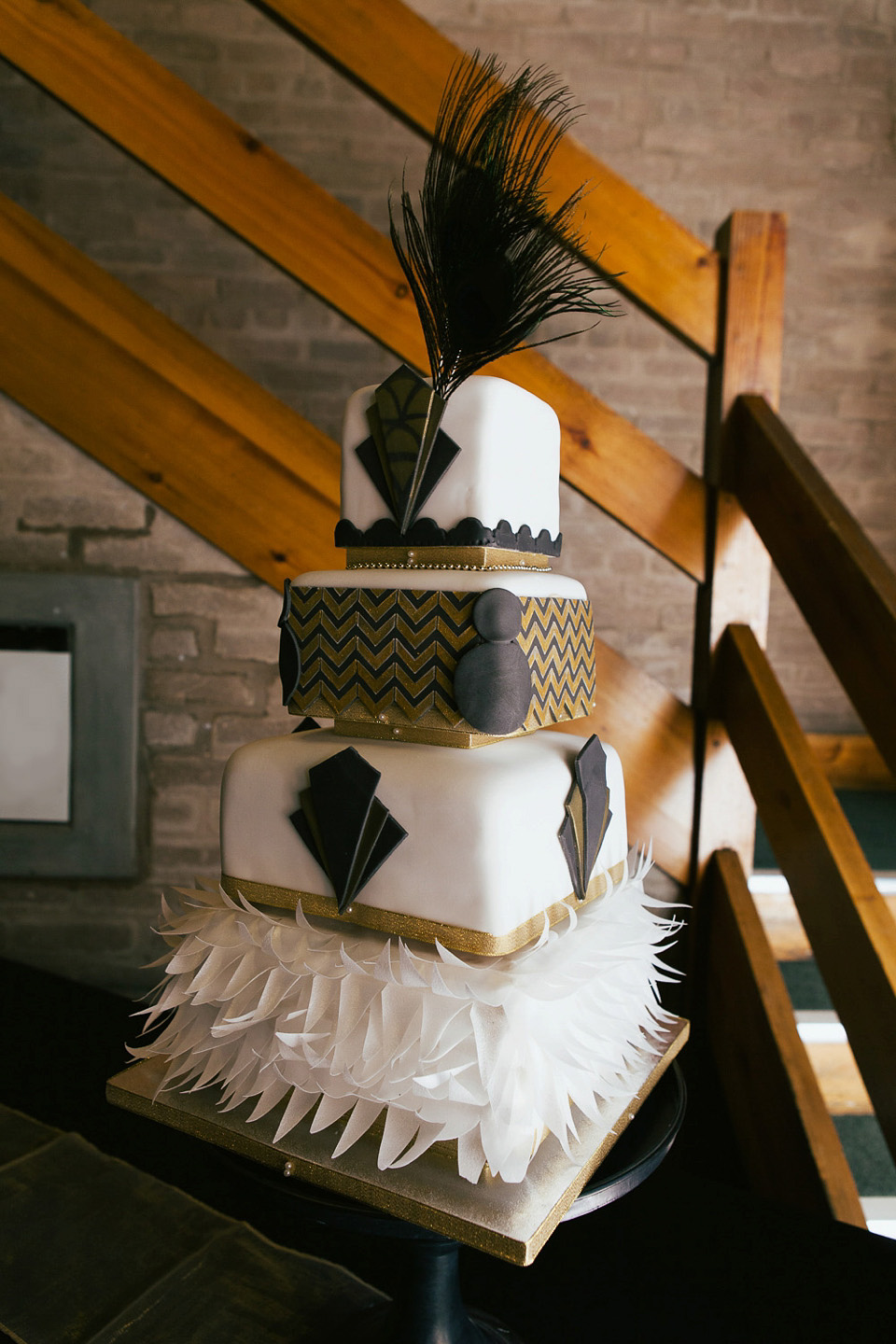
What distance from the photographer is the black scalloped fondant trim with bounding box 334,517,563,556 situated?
812 mm

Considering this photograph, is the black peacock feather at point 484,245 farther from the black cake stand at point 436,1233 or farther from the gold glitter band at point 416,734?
the black cake stand at point 436,1233

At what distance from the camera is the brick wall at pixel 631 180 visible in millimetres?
2809

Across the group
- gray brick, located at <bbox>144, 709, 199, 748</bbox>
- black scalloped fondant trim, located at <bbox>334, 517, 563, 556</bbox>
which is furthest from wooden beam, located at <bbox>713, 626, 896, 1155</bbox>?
gray brick, located at <bbox>144, 709, 199, 748</bbox>

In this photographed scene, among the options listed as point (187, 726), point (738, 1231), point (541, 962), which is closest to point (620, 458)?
point (187, 726)

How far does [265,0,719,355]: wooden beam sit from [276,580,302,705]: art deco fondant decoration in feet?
3.44

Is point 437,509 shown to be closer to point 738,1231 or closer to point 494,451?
point 494,451

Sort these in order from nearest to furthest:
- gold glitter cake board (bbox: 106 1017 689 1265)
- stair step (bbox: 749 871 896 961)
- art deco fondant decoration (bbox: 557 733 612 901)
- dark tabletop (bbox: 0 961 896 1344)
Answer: gold glitter cake board (bbox: 106 1017 689 1265), art deco fondant decoration (bbox: 557 733 612 901), dark tabletop (bbox: 0 961 896 1344), stair step (bbox: 749 871 896 961)

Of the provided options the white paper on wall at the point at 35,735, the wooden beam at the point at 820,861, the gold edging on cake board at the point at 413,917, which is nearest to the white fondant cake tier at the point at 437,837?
the gold edging on cake board at the point at 413,917

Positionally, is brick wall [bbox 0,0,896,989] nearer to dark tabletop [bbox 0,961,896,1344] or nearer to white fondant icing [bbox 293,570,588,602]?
dark tabletop [bbox 0,961,896,1344]

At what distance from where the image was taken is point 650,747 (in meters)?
1.71

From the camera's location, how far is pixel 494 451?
0.81 metres

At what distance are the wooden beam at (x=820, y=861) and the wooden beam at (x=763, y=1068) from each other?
0.19 metres

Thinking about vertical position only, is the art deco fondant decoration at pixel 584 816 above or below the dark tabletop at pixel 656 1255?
above

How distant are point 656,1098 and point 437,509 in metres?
0.64
